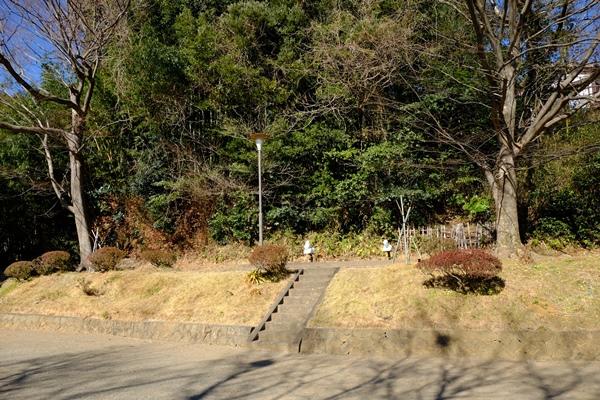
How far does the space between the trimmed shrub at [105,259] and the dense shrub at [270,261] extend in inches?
230

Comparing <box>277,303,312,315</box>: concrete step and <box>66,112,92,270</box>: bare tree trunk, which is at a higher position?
<box>66,112,92,270</box>: bare tree trunk

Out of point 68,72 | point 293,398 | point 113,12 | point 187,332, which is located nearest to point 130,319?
point 187,332

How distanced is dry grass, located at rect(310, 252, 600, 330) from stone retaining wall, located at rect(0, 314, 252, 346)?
1.78 metres

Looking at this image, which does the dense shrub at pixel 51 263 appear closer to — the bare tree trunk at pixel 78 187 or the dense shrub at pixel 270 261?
the bare tree trunk at pixel 78 187

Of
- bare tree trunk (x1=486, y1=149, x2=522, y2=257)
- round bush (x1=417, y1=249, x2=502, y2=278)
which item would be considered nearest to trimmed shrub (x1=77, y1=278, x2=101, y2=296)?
round bush (x1=417, y1=249, x2=502, y2=278)

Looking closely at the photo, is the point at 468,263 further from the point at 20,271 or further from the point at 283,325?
the point at 20,271

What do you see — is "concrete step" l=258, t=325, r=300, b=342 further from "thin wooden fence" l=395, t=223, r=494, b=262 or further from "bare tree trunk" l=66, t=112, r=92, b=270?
"bare tree trunk" l=66, t=112, r=92, b=270

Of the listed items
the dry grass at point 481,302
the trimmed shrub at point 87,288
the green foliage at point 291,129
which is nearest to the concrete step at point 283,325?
the dry grass at point 481,302

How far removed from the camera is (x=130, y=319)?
11.2 meters

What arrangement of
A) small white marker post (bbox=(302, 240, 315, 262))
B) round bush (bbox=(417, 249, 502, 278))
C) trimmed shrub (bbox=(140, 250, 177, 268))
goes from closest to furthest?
round bush (bbox=(417, 249, 502, 278)) → small white marker post (bbox=(302, 240, 315, 262)) → trimmed shrub (bbox=(140, 250, 177, 268))

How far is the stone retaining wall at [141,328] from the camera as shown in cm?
943

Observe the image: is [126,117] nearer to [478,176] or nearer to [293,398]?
[478,176]

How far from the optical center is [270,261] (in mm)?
11102

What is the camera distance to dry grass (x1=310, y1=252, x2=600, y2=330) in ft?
26.3
